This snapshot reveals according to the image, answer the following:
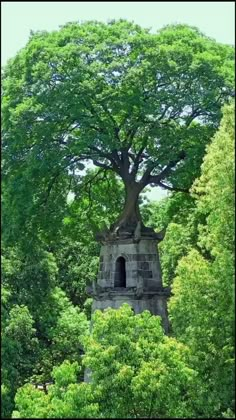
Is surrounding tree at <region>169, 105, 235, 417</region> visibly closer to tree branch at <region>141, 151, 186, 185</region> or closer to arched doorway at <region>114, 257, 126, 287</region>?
arched doorway at <region>114, 257, 126, 287</region>

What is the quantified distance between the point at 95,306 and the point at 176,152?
566 centimetres

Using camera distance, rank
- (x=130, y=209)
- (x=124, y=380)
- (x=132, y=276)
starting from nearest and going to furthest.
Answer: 1. (x=124, y=380)
2. (x=132, y=276)
3. (x=130, y=209)

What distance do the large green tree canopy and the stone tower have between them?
2.47 m

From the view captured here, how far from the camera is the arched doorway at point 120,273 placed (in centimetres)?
2417

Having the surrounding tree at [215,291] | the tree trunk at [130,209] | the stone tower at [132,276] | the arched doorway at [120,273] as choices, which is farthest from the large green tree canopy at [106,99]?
the surrounding tree at [215,291]

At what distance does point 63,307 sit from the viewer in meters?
29.5

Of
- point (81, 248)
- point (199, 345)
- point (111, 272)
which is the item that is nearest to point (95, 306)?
point (111, 272)

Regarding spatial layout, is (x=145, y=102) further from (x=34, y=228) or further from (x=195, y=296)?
(x=195, y=296)

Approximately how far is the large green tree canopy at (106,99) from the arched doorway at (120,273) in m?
3.16

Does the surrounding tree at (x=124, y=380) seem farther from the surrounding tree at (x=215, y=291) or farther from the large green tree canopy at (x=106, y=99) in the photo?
the large green tree canopy at (x=106, y=99)

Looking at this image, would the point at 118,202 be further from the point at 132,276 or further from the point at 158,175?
the point at 132,276

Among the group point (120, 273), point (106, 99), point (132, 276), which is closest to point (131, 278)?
point (132, 276)

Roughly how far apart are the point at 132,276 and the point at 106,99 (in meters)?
5.71

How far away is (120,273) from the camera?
24.3m
